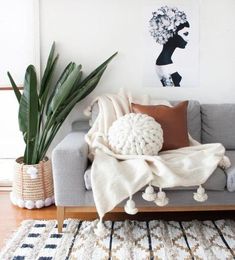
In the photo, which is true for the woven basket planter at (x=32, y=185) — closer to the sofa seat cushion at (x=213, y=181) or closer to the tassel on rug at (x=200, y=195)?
the sofa seat cushion at (x=213, y=181)

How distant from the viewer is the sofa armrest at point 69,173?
2129mm

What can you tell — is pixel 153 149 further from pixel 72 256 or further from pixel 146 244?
pixel 72 256

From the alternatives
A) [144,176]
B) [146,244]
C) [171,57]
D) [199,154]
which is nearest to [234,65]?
[171,57]

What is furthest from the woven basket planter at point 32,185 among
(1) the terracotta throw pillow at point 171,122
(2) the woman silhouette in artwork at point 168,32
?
(2) the woman silhouette in artwork at point 168,32

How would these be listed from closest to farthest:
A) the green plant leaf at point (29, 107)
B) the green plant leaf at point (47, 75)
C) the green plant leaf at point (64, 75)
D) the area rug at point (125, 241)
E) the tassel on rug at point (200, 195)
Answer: the area rug at point (125, 241), the tassel on rug at point (200, 195), the green plant leaf at point (29, 107), the green plant leaf at point (64, 75), the green plant leaf at point (47, 75)

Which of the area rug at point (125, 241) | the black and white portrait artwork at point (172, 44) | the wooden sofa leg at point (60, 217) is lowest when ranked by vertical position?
the area rug at point (125, 241)

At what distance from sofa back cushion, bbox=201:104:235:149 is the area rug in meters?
0.67

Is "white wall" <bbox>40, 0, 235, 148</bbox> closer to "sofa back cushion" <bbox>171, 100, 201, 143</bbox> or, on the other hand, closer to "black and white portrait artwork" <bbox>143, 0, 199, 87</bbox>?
"black and white portrait artwork" <bbox>143, 0, 199, 87</bbox>

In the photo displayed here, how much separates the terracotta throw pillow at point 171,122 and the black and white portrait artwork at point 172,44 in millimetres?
501

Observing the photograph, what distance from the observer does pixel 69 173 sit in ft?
7.03

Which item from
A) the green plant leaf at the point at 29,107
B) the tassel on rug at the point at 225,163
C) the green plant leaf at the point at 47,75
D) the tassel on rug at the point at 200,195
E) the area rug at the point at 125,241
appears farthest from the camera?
the green plant leaf at the point at 47,75

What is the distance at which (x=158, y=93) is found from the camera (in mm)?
2957

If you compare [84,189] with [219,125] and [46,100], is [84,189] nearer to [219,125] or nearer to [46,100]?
[46,100]

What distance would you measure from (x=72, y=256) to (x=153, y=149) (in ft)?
2.67
